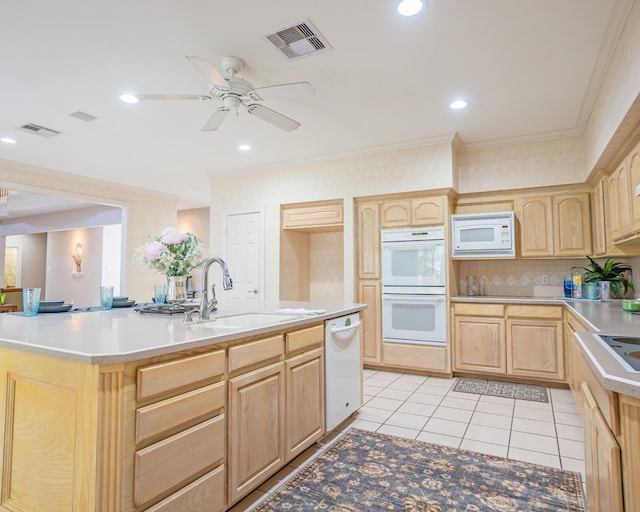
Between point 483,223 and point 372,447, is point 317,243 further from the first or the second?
point 372,447

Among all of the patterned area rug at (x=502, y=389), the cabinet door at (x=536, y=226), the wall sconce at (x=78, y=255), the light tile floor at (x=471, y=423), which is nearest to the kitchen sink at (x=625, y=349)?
the light tile floor at (x=471, y=423)

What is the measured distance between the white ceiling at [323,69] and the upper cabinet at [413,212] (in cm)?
68

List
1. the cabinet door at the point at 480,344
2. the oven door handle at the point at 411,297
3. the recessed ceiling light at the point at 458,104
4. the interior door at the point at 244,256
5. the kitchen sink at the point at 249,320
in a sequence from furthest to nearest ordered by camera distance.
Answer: the interior door at the point at 244,256, the oven door handle at the point at 411,297, the cabinet door at the point at 480,344, the recessed ceiling light at the point at 458,104, the kitchen sink at the point at 249,320

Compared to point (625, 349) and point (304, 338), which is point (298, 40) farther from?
point (625, 349)

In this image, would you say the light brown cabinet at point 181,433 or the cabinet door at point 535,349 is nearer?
the light brown cabinet at point 181,433

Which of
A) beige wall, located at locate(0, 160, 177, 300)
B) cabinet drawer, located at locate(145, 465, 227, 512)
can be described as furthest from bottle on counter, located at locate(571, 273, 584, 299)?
beige wall, located at locate(0, 160, 177, 300)

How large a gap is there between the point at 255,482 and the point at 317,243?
406 centimetres

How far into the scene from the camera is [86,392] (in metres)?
1.33

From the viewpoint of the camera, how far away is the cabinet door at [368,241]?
4691 millimetres

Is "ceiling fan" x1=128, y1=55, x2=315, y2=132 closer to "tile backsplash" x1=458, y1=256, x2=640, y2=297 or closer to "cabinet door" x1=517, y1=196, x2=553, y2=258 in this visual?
"cabinet door" x1=517, y1=196, x2=553, y2=258

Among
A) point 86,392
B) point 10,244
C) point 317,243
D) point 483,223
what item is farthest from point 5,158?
point 10,244

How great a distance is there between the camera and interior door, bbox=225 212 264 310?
5438 millimetres

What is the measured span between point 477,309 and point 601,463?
9.82 ft

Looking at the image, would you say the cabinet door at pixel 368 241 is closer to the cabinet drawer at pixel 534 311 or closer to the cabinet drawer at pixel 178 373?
the cabinet drawer at pixel 534 311
